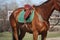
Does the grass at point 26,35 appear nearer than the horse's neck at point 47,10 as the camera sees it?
A: No

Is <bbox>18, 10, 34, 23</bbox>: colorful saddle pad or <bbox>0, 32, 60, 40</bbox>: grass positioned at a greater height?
<bbox>18, 10, 34, 23</bbox>: colorful saddle pad

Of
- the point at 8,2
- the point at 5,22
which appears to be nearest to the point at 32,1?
the point at 8,2

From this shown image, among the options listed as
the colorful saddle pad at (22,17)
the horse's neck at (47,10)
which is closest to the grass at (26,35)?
the colorful saddle pad at (22,17)

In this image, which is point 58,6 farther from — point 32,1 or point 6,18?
point 6,18

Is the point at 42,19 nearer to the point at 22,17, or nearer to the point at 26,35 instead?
the point at 22,17

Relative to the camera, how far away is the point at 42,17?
154 centimetres

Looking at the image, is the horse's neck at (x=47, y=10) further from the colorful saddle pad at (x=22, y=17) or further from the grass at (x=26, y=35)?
the grass at (x=26, y=35)

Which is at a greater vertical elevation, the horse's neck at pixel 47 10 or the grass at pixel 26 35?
the horse's neck at pixel 47 10

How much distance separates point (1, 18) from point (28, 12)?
498 millimetres

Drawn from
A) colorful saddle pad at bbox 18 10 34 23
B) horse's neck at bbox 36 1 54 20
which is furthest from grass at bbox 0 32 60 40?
horse's neck at bbox 36 1 54 20

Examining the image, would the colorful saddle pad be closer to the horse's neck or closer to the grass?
the horse's neck

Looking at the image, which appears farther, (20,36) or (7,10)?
(7,10)

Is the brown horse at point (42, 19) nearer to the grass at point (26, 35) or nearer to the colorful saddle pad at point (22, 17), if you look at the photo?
the colorful saddle pad at point (22, 17)

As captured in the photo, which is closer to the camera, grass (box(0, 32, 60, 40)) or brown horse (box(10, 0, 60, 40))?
brown horse (box(10, 0, 60, 40))
